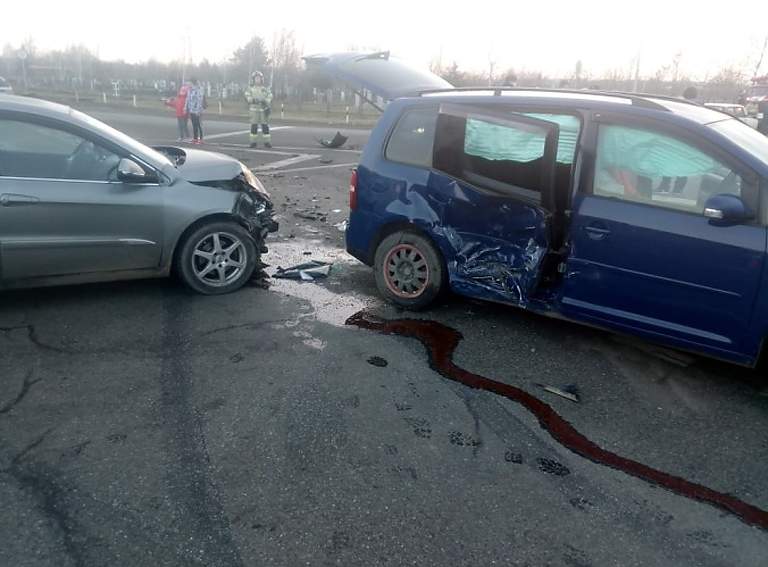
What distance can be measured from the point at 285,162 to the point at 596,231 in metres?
10.7

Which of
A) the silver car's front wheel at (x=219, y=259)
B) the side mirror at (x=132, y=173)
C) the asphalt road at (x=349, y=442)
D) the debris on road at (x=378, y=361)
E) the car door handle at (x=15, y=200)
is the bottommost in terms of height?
the asphalt road at (x=349, y=442)

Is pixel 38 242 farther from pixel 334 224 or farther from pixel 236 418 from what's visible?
pixel 334 224

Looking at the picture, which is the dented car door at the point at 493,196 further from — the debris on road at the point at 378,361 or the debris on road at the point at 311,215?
the debris on road at the point at 311,215

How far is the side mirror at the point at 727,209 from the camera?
3822 mm

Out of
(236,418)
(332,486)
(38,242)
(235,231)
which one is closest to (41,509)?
(236,418)

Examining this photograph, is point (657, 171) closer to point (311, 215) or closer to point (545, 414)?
point (545, 414)

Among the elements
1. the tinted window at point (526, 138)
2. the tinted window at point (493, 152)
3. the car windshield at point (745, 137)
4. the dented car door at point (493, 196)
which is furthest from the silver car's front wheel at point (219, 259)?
the car windshield at point (745, 137)

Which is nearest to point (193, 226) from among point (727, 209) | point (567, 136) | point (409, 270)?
point (409, 270)

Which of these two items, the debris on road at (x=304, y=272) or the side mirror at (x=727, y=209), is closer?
the side mirror at (x=727, y=209)

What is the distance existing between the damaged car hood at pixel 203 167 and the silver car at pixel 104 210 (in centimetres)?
2

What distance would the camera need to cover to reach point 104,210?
5102mm

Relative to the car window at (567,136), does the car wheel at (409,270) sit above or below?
below

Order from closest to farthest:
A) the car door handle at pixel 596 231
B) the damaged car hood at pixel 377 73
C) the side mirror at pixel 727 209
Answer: the side mirror at pixel 727 209, the car door handle at pixel 596 231, the damaged car hood at pixel 377 73

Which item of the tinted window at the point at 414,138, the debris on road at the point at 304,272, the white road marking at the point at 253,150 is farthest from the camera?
the white road marking at the point at 253,150
